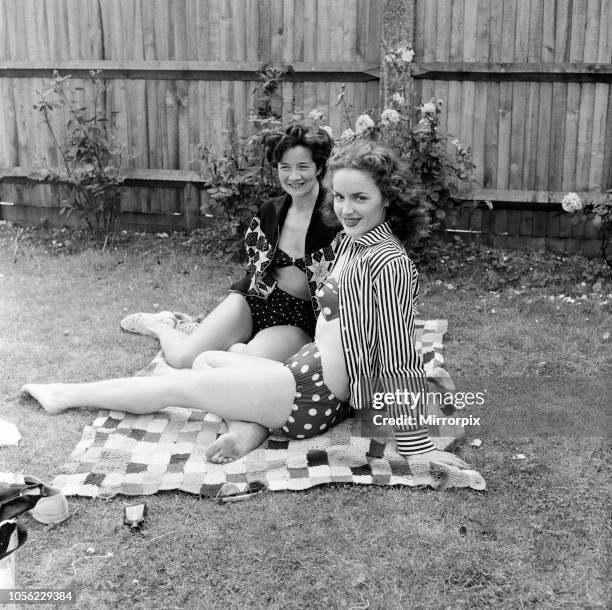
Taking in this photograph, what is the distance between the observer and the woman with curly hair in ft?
9.35

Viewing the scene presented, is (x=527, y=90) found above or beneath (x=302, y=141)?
above

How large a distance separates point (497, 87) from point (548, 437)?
3.33m

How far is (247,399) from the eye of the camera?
9.97ft

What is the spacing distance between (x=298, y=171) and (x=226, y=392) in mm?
1051

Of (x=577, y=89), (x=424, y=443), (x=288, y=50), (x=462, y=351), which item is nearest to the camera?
(x=424, y=443)

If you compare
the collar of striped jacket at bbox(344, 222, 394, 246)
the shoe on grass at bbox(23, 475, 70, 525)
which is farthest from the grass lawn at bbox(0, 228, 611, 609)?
the collar of striped jacket at bbox(344, 222, 394, 246)

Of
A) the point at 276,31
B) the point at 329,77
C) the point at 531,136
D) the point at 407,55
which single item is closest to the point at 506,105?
the point at 531,136

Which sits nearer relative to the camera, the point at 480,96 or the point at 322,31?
the point at 480,96

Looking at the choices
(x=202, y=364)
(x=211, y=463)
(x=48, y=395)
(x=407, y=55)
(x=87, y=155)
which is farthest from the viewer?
(x=87, y=155)

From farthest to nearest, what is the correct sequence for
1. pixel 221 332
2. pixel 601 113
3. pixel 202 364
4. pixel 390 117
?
1. pixel 601 113
2. pixel 390 117
3. pixel 221 332
4. pixel 202 364

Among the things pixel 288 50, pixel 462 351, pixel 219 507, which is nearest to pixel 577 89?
pixel 288 50

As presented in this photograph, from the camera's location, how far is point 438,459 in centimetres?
288

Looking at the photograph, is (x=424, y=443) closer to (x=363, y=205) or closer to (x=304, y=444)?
(x=304, y=444)

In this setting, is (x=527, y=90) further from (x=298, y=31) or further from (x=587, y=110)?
(x=298, y=31)
